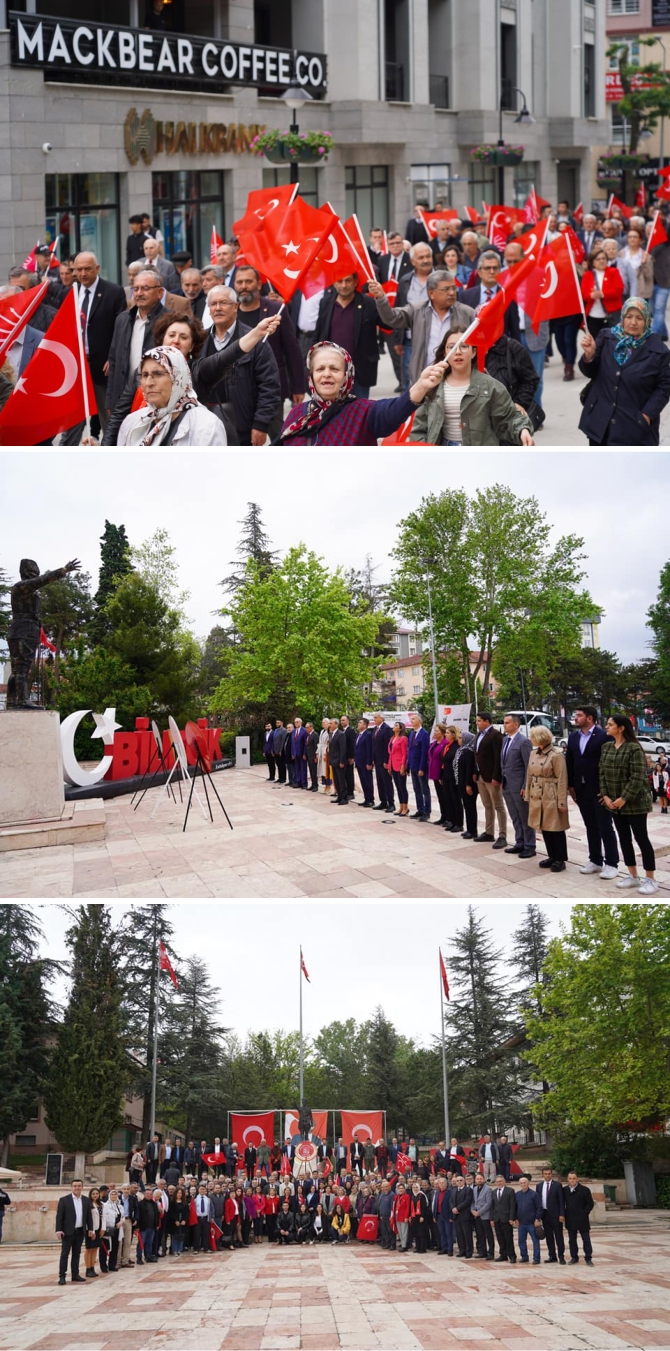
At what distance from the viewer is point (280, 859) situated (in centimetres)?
554

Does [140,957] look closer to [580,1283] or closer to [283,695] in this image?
[283,695]

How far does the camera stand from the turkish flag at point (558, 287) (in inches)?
475

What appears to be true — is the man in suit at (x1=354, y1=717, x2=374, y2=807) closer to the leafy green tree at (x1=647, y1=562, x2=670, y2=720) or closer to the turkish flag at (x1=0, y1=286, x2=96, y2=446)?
the leafy green tree at (x1=647, y1=562, x2=670, y2=720)

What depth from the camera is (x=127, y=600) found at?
5.52 metres

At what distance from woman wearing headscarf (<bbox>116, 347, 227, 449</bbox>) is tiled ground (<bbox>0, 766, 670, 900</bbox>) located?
1.47m

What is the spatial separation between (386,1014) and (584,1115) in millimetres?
2389

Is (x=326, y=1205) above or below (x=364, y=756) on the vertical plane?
below

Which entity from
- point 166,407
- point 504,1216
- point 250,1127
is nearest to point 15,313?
point 166,407

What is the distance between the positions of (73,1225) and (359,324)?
7.21 meters

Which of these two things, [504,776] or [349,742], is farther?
[504,776]

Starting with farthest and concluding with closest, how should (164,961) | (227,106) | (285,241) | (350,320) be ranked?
(227,106) → (285,241) → (350,320) → (164,961)

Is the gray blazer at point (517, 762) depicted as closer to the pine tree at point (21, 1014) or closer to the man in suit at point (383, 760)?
the man in suit at point (383, 760)

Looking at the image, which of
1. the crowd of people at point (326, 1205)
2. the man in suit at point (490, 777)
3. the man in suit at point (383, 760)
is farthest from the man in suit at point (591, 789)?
the crowd of people at point (326, 1205)

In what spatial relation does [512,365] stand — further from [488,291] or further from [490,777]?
[490,777]
